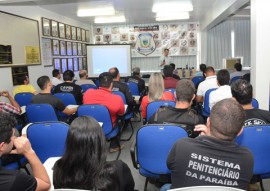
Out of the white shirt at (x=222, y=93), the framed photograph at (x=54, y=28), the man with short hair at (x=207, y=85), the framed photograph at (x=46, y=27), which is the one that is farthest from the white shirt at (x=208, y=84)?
the framed photograph at (x=54, y=28)

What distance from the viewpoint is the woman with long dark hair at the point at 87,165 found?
1372 mm

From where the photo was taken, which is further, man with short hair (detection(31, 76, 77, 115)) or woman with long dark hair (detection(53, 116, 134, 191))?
man with short hair (detection(31, 76, 77, 115))

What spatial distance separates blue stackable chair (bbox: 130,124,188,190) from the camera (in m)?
2.32

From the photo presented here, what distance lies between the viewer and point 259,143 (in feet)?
7.27

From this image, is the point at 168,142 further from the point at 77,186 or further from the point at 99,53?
the point at 99,53

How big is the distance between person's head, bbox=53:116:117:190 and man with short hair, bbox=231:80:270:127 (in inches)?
60.1

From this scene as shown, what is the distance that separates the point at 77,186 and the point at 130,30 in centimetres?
1081

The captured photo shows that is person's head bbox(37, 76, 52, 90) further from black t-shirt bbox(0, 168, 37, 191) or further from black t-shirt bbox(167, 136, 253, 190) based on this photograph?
black t-shirt bbox(167, 136, 253, 190)

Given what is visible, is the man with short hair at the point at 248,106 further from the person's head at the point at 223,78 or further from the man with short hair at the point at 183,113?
the person's head at the point at 223,78

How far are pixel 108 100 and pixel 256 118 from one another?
206cm

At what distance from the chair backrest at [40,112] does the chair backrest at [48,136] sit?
108 centimetres

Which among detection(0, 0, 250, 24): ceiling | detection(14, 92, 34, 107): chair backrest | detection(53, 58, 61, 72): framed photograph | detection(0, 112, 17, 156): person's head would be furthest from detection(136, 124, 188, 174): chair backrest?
detection(53, 58, 61, 72): framed photograph

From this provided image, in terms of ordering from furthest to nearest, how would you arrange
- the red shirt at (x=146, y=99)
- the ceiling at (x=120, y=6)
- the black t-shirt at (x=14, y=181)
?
the ceiling at (x=120, y=6) < the red shirt at (x=146, y=99) < the black t-shirt at (x=14, y=181)

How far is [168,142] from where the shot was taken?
7.68ft
